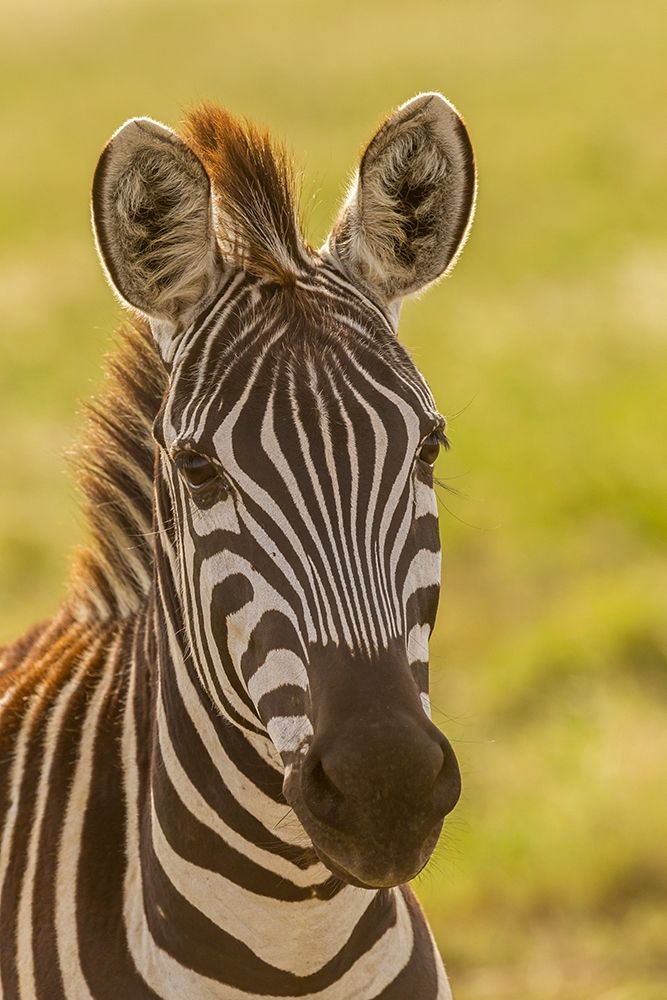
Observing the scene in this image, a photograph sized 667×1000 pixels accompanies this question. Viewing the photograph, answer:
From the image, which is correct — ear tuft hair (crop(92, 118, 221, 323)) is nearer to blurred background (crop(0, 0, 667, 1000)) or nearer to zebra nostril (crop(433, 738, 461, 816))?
blurred background (crop(0, 0, 667, 1000))

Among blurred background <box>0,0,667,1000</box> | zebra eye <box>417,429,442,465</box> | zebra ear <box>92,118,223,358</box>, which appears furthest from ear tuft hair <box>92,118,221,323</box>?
A: zebra eye <box>417,429,442,465</box>

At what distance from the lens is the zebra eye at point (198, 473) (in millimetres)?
3721

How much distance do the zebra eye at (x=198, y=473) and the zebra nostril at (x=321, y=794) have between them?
788 mm

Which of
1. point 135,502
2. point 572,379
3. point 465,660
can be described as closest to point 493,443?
point 572,379

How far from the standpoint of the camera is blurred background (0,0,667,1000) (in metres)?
9.73

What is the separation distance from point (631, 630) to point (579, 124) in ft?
69.5

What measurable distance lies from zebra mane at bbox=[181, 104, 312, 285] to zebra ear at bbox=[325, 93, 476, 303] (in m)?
0.17

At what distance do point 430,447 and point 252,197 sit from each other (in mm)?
880

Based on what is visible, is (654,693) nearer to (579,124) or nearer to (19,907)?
(19,907)

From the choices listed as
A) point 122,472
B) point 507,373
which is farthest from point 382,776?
point 507,373

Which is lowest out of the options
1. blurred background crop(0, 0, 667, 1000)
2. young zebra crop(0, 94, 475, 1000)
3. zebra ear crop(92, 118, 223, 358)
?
young zebra crop(0, 94, 475, 1000)

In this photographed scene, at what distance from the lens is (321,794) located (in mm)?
3305

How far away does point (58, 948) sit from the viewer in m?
4.10

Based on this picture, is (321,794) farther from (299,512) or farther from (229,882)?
(229,882)
